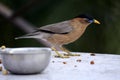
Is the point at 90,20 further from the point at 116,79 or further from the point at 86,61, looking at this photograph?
the point at 116,79

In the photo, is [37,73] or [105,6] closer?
[37,73]

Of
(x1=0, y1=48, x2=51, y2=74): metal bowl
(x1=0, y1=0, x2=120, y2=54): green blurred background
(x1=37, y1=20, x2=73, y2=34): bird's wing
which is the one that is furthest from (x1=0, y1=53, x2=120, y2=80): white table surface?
(x1=0, y1=0, x2=120, y2=54): green blurred background

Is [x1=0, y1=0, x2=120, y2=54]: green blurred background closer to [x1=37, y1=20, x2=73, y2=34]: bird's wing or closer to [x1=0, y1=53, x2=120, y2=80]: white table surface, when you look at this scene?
[x1=37, y1=20, x2=73, y2=34]: bird's wing

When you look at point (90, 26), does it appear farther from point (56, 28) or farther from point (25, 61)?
point (25, 61)

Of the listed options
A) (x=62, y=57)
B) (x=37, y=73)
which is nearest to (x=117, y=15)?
(x=62, y=57)

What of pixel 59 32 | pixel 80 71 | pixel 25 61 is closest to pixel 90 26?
pixel 59 32

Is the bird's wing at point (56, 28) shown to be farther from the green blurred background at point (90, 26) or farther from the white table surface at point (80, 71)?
the green blurred background at point (90, 26)
